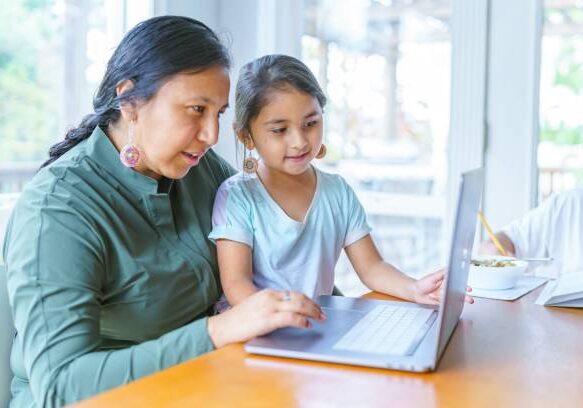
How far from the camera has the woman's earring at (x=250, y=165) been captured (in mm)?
1591

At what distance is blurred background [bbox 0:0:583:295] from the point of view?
98.8 inches

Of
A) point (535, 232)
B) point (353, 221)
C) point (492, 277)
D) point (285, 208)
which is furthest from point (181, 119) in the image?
point (535, 232)

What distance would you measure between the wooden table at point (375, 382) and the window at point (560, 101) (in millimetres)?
1624

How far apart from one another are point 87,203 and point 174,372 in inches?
16.6

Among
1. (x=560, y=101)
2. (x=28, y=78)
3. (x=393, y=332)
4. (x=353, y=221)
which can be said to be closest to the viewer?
(x=393, y=332)

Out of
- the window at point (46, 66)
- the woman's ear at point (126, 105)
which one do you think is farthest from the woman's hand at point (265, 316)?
the window at point (46, 66)

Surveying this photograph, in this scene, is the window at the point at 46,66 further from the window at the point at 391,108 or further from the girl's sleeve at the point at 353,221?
the girl's sleeve at the point at 353,221

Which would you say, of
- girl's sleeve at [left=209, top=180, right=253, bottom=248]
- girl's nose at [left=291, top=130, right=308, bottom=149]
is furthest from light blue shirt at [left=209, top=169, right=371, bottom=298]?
girl's nose at [left=291, top=130, right=308, bottom=149]

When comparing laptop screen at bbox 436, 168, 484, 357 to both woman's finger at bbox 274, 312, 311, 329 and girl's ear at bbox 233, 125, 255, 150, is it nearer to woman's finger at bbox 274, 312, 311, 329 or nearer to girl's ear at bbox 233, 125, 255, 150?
woman's finger at bbox 274, 312, 311, 329

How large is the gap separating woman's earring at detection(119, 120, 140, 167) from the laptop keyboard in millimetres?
515

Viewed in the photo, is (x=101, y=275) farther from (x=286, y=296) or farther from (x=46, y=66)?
(x=46, y=66)

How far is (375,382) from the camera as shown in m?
0.93

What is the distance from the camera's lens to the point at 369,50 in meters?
3.09

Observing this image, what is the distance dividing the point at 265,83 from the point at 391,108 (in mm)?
1567
